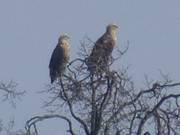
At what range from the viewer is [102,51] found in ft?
44.9

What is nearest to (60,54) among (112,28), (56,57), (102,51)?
(56,57)

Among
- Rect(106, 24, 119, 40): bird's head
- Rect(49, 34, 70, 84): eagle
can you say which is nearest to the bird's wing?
Rect(49, 34, 70, 84): eagle

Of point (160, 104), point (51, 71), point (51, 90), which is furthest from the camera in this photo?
point (51, 71)

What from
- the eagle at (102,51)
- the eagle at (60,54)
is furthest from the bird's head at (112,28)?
the eagle at (60,54)

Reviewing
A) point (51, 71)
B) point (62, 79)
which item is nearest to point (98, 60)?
point (62, 79)

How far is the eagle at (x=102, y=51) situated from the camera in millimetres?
12016

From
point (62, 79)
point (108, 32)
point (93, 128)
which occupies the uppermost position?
point (108, 32)

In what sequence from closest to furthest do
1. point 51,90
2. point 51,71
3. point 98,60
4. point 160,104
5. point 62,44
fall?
point 160,104
point 51,90
point 98,60
point 51,71
point 62,44

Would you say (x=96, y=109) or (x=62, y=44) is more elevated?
(x=62, y=44)

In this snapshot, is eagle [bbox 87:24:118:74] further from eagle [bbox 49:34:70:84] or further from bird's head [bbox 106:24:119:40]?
eagle [bbox 49:34:70:84]

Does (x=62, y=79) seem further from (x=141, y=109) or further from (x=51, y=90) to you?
(x=141, y=109)

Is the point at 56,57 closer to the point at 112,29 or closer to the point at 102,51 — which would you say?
the point at 112,29

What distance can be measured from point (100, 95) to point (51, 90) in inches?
37.3

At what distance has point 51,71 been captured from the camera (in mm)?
16031
